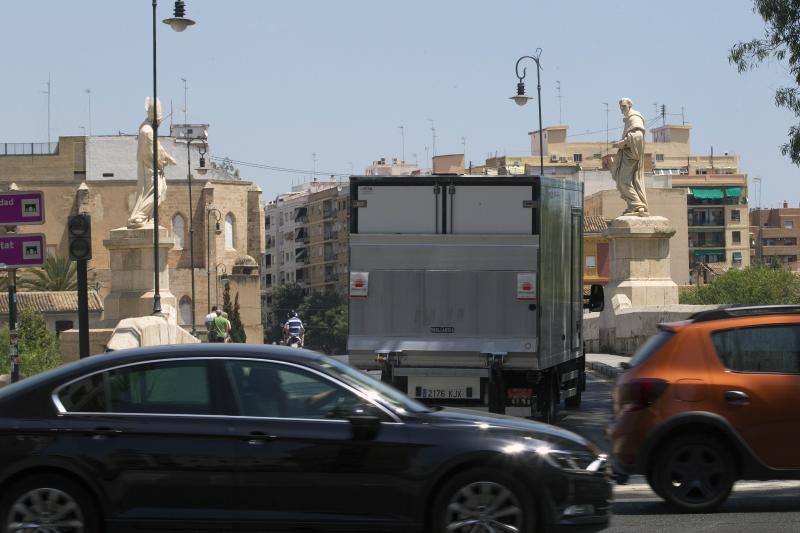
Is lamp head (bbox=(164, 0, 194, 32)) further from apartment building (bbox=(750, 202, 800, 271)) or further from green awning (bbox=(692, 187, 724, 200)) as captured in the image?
apartment building (bbox=(750, 202, 800, 271))

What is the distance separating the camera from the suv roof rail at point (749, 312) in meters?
10.3

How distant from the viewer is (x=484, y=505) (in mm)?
8078

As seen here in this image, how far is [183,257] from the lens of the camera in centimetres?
12625

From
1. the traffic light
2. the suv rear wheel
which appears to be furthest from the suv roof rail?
the traffic light

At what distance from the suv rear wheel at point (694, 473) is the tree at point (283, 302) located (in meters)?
141

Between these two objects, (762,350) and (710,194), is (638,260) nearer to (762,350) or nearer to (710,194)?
(762,350)

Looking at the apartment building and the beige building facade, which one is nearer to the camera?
the beige building facade

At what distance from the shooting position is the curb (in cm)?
2648

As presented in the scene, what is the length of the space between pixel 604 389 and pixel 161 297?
1506cm

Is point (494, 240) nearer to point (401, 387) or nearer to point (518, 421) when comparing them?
point (401, 387)

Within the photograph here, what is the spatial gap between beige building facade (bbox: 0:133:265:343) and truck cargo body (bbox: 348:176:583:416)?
102266 mm

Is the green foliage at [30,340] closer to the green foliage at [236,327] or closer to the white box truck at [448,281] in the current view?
the green foliage at [236,327]

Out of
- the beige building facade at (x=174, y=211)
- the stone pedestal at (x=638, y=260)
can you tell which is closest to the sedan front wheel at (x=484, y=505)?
the stone pedestal at (x=638, y=260)

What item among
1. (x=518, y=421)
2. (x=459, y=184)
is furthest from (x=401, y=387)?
(x=518, y=421)
